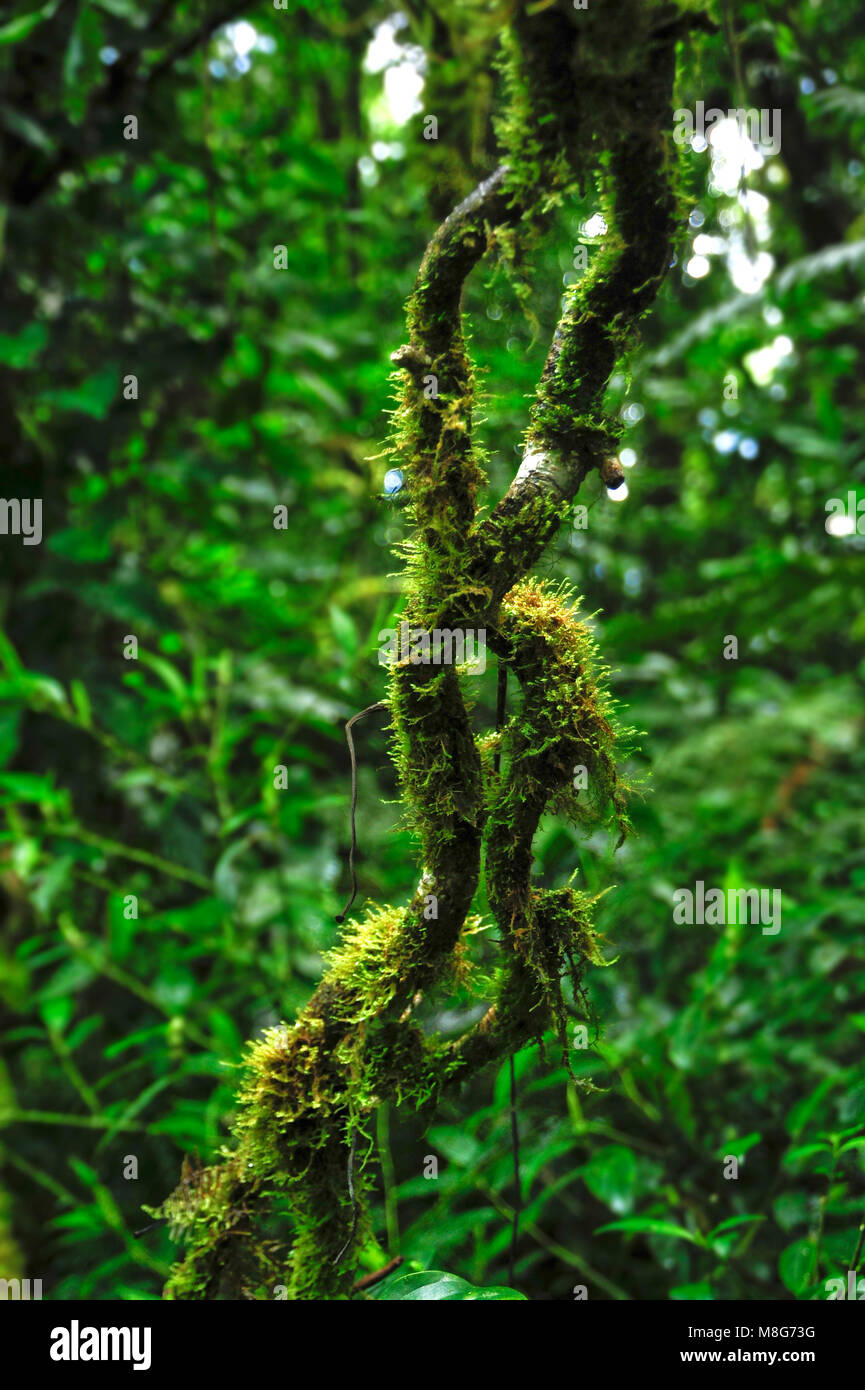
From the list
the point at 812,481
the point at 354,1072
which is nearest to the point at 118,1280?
the point at 354,1072

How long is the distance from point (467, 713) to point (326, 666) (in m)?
1.50

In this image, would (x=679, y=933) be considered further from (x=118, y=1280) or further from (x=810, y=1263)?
(x=118, y=1280)

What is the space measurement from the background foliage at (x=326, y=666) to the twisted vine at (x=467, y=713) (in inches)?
3.7

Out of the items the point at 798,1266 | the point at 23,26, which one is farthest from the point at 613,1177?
the point at 23,26

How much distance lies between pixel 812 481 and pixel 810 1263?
7.20ft

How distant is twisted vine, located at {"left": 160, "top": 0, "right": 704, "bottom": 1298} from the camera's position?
23.9 inches

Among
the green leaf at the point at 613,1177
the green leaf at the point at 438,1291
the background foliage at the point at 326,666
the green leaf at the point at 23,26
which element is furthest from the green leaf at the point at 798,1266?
the green leaf at the point at 23,26

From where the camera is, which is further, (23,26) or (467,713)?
(23,26)

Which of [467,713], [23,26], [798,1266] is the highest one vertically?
[23,26]

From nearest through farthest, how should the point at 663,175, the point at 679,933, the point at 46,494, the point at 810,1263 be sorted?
the point at 663,175, the point at 810,1263, the point at 679,933, the point at 46,494

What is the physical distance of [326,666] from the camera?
2174 millimetres

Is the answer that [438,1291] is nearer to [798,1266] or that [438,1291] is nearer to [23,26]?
[798,1266]

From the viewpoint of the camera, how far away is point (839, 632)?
2.84m

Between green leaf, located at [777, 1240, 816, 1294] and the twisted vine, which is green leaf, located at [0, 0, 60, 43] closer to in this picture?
the twisted vine
